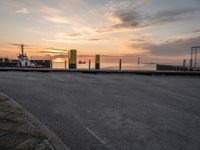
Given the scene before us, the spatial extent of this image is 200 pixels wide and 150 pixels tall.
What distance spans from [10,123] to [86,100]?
3140 millimetres

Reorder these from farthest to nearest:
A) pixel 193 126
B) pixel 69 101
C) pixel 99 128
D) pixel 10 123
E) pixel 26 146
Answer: pixel 69 101 < pixel 193 126 < pixel 99 128 < pixel 10 123 < pixel 26 146

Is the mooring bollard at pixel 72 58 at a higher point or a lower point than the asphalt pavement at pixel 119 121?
higher

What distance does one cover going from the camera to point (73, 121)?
4621 mm

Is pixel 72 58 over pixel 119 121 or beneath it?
over

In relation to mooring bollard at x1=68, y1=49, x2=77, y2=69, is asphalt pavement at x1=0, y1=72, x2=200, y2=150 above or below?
below

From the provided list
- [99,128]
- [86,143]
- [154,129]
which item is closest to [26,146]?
[86,143]

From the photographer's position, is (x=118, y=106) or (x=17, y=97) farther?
(x=17, y=97)

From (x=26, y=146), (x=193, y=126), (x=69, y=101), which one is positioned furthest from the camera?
(x=69, y=101)

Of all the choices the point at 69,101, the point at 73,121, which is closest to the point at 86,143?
the point at 73,121

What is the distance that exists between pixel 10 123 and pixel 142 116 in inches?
122

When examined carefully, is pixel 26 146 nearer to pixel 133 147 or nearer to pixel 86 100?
pixel 133 147

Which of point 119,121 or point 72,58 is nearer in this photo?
point 119,121

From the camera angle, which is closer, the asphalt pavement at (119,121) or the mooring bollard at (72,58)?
the asphalt pavement at (119,121)

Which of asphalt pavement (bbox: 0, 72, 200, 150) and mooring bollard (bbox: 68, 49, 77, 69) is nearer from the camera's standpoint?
asphalt pavement (bbox: 0, 72, 200, 150)
